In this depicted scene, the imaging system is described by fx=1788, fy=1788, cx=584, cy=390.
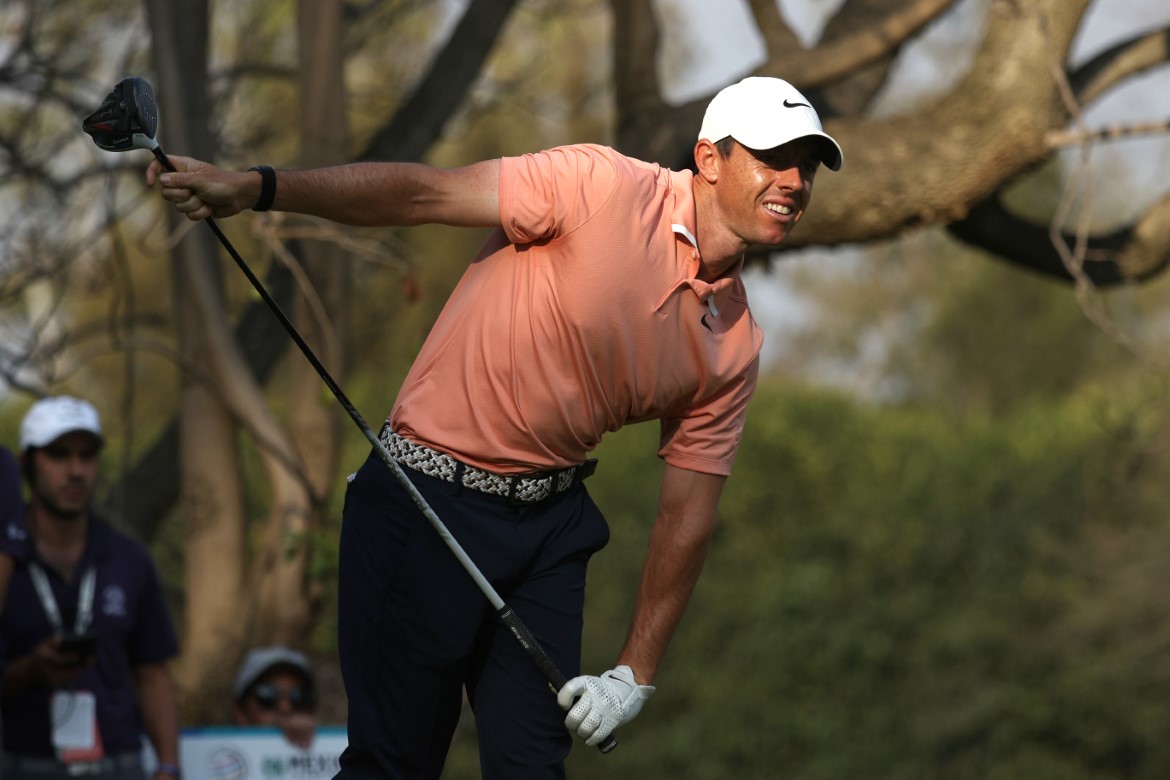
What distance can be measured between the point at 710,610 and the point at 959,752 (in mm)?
2547

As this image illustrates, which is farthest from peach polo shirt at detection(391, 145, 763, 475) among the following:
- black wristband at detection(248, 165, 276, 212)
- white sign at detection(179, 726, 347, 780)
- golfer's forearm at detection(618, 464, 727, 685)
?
white sign at detection(179, 726, 347, 780)

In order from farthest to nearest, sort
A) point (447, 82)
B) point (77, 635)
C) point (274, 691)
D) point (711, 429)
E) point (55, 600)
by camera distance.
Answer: point (447, 82)
point (274, 691)
point (55, 600)
point (77, 635)
point (711, 429)

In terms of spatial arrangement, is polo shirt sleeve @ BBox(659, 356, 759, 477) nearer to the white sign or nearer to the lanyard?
the lanyard

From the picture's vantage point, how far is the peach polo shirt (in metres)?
3.93

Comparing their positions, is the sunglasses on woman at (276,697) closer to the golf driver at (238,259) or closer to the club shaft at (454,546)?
the golf driver at (238,259)

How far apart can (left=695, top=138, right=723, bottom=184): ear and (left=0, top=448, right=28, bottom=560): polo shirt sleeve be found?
220 cm

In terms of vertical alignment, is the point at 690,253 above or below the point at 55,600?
above

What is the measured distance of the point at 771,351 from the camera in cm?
2808

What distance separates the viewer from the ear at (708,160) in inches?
163

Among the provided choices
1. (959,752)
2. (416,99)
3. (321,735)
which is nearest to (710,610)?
(959,752)

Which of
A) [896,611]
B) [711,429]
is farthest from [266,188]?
[896,611]

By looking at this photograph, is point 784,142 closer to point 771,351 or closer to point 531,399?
point 531,399

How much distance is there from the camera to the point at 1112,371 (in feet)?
74.8

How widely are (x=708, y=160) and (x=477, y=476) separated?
913mm
